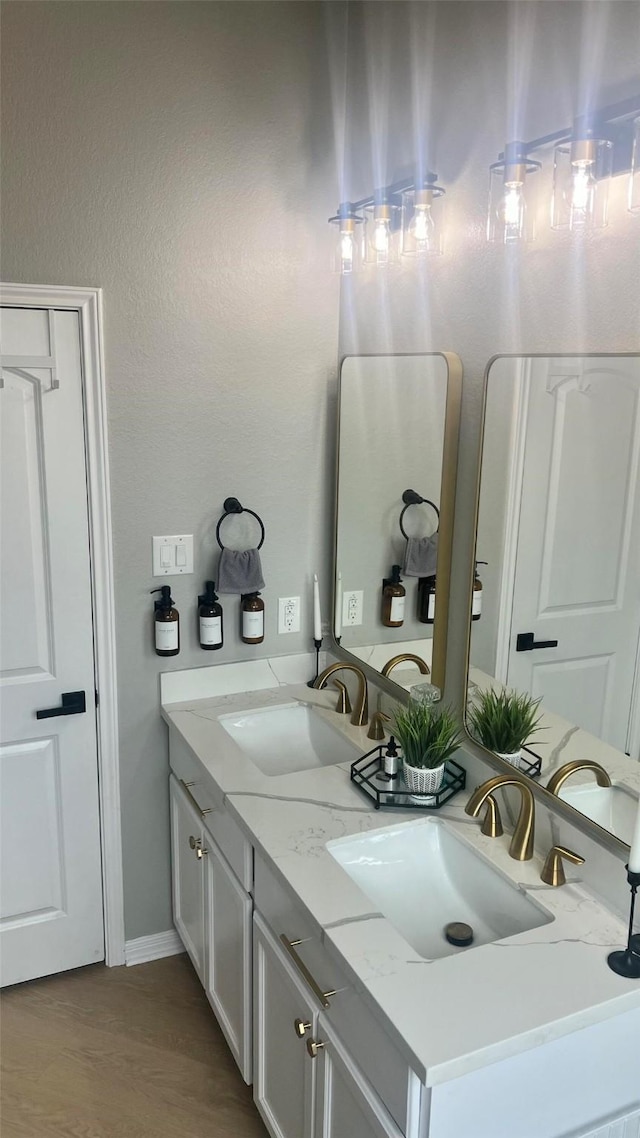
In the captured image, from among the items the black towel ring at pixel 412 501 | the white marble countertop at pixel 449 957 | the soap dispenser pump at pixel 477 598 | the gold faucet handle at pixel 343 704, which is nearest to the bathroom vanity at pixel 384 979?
the white marble countertop at pixel 449 957

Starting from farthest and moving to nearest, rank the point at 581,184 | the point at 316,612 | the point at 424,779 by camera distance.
A: the point at 316,612 → the point at 424,779 → the point at 581,184

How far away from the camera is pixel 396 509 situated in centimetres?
229

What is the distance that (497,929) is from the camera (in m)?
1.71

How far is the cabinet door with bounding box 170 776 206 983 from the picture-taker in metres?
2.38

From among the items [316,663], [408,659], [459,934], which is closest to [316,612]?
[316,663]

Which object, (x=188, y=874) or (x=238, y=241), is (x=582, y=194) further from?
(x=188, y=874)

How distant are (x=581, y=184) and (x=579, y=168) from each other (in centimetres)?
3

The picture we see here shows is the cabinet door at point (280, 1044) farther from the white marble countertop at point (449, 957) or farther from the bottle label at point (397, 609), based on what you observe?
→ the bottle label at point (397, 609)

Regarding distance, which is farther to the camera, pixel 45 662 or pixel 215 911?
pixel 45 662

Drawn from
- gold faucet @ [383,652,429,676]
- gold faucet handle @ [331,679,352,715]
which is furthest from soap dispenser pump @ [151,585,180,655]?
gold faucet @ [383,652,429,676]

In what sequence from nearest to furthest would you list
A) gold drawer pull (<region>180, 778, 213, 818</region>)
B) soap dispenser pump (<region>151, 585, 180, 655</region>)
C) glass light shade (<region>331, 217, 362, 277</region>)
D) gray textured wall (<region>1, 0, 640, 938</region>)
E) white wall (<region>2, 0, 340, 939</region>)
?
gray textured wall (<region>1, 0, 640, 938</region>)
white wall (<region>2, 0, 340, 939</region>)
gold drawer pull (<region>180, 778, 213, 818</region>)
glass light shade (<region>331, 217, 362, 277</region>)
soap dispenser pump (<region>151, 585, 180, 655</region>)

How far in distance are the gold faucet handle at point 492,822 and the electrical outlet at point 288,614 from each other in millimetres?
1023

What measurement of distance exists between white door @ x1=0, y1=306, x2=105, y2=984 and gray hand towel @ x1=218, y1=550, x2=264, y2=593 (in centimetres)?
38

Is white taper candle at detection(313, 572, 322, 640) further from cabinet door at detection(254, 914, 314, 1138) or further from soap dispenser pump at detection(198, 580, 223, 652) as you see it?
cabinet door at detection(254, 914, 314, 1138)
